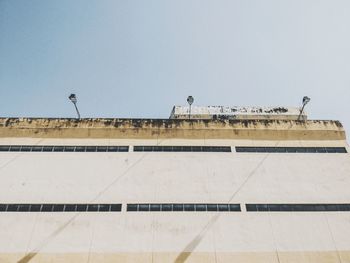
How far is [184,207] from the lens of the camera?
53.8ft

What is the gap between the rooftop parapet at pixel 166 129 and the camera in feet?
61.9

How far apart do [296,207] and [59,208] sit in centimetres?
1287

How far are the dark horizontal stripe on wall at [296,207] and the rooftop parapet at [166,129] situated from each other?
4547 mm

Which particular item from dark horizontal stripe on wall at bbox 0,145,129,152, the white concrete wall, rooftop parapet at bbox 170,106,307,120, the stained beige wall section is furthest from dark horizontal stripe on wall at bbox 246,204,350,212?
rooftop parapet at bbox 170,106,307,120

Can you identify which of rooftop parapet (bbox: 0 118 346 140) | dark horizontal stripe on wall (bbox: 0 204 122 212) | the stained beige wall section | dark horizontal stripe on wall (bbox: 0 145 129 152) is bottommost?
the stained beige wall section

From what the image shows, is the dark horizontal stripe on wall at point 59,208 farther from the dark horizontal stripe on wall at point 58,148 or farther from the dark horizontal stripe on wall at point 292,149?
the dark horizontal stripe on wall at point 292,149

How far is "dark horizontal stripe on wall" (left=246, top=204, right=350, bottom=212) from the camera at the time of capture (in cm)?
1655

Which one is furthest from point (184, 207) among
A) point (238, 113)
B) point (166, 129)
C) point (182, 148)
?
point (238, 113)

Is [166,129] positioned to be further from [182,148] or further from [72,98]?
[72,98]

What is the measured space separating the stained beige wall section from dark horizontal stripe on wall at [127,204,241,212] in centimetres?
227

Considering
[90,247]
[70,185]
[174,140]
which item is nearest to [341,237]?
[174,140]

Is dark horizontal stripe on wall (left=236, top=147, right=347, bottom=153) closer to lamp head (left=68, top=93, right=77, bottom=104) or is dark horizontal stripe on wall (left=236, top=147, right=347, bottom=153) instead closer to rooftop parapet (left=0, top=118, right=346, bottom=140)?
rooftop parapet (left=0, top=118, right=346, bottom=140)

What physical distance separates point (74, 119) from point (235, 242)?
39.7 ft

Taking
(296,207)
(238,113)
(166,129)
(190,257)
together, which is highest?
(238,113)
